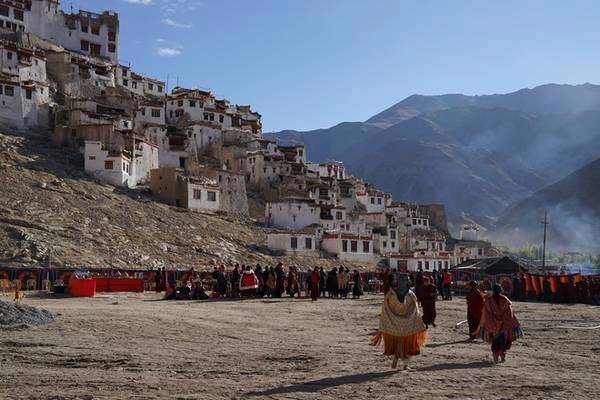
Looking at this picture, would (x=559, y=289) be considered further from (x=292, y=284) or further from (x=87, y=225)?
(x=87, y=225)

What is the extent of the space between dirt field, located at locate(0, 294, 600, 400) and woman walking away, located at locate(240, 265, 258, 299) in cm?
871

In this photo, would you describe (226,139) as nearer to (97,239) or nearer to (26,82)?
(26,82)

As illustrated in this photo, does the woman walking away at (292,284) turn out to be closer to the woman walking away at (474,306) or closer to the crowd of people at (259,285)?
the crowd of people at (259,285)

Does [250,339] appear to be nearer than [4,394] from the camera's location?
No

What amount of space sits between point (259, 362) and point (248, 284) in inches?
597

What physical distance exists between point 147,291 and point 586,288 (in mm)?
17044

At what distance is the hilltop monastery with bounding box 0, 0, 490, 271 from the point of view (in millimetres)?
51656

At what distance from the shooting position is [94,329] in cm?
1314

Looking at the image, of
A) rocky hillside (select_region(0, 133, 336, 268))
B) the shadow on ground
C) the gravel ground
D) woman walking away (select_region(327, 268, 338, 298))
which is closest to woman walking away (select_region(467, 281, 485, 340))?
the shadow on ground

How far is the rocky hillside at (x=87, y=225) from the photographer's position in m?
35.6

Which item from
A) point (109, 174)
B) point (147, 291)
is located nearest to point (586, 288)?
point (147, 291)

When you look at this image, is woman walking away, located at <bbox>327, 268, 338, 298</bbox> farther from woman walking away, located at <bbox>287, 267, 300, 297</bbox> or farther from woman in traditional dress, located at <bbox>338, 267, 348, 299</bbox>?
woman walking away, located at <bbox>287, 267, 300, 297</bbox>

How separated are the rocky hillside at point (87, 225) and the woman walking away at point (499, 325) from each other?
2659 cm

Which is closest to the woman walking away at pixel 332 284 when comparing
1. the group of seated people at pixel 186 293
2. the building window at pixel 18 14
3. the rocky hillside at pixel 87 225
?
the group of seated people at pixel 186 293
